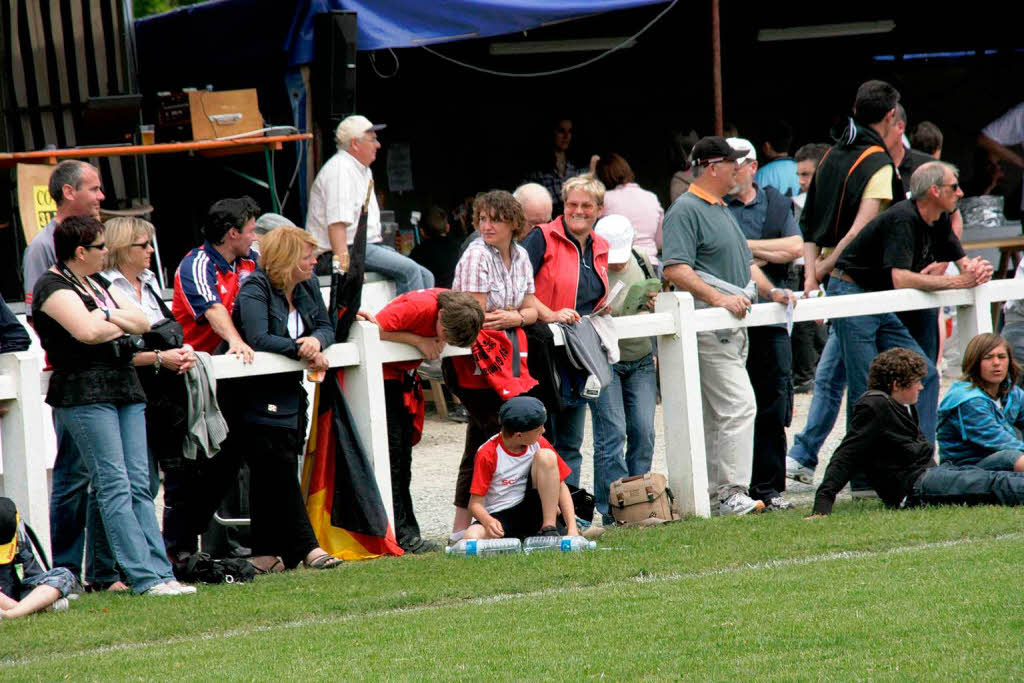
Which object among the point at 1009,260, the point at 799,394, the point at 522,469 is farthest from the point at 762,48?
the point at 522,469

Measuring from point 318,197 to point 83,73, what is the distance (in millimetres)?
2640

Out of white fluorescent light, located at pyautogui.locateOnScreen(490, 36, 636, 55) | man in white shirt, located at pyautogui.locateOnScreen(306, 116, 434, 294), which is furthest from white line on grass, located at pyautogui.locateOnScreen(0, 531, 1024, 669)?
white fluorescent light, located at pyautogui.locateOnScreen(490, 36, 636, 55)

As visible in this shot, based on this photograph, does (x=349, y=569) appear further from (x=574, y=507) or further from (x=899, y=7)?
(x=899, y=7)

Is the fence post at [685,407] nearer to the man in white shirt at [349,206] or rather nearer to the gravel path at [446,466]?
the gravel path at [446,466]

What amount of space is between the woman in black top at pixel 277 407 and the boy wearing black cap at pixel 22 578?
957 millimetres

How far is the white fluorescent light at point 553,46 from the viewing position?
1419cm

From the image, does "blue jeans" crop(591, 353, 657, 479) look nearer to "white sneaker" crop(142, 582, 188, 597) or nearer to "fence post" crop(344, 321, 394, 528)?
"fence post" crop(344, 321, 394, 528)

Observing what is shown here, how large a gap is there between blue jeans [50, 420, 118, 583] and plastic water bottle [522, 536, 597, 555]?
1.80 m

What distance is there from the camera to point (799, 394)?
40.9ft

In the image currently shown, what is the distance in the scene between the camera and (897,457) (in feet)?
24.5

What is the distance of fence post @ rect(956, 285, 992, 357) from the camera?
8.34 m

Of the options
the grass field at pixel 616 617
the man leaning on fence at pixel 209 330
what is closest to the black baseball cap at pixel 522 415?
the grass field at pixel 616 617

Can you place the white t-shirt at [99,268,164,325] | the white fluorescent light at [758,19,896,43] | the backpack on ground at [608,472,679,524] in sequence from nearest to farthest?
1. the white t-shirt at [99,268,164,325]
2. the backpack on ground at [608,472,679,524]
3. the white fluorescent light at [758,19,896,43]

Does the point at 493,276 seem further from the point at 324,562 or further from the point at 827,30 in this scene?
the point at 827,30
